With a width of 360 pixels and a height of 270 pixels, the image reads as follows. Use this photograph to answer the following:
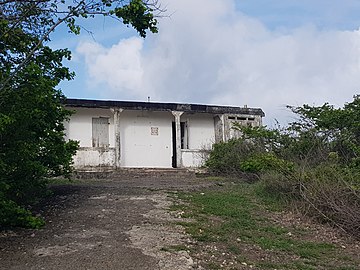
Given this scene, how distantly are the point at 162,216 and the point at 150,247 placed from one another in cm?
264

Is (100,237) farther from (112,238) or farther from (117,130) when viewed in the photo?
(117,130)

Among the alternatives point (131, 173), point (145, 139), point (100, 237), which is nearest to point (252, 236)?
point (100, 237)

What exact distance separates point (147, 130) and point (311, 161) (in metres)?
9.54

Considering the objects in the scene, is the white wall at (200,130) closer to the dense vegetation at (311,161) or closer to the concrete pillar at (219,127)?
the concrete pillar at (219,127)

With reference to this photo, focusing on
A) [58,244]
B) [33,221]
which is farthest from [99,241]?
[33,221]

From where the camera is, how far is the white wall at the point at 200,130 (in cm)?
2450

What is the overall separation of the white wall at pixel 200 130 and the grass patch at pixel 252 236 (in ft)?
34.2

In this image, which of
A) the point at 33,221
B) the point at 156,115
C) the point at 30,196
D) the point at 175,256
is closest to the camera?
the point at 175,256

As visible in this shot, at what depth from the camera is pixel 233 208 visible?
1244cm

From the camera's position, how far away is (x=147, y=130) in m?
23.6

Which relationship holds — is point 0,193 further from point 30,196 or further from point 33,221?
point 30,196

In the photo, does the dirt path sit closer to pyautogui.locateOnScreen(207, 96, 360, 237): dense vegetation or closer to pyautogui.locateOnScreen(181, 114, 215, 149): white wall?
pyautogui.locateOnScreen(207, 96, 360, 237): dense vegetation

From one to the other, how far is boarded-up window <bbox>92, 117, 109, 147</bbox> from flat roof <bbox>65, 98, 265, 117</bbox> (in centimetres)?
84

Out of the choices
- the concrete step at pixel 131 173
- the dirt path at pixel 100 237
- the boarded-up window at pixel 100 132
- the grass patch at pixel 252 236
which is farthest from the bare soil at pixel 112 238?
the boarded-up window at pixel 100 132
